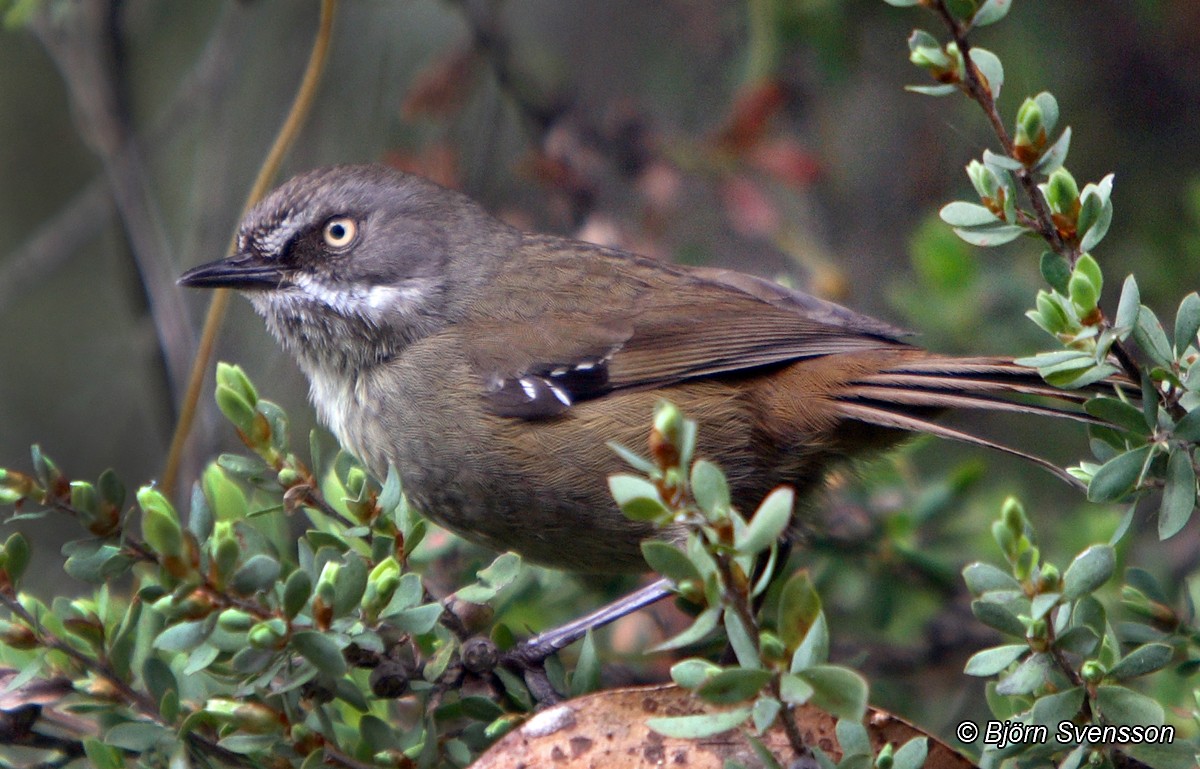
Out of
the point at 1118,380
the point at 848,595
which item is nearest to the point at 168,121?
the point at 848,595

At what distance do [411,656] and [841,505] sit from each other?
6.15 ft

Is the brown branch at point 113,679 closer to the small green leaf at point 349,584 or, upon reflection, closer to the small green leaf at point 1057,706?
the small green leaf at point 349,584

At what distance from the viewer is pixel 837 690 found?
171 centimetres

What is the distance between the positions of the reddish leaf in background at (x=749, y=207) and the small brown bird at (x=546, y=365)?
83 cm

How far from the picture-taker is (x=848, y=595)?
386 centimetres

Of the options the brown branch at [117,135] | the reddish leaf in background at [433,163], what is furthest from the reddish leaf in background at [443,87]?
the brown branch at [117,135]

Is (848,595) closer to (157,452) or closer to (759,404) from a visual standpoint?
(759,404)

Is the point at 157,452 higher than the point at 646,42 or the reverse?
the reverse

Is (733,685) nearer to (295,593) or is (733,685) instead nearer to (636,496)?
(636,496)

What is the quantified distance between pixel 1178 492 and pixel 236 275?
2715 millimetres

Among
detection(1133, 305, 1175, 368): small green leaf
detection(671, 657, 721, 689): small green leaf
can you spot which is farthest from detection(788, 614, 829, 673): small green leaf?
detection(1133, 305, 1175, 368): small green leaf

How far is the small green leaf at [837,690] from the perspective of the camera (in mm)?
1692

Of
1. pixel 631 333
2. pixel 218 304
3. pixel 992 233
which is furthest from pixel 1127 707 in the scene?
pixel 218 304

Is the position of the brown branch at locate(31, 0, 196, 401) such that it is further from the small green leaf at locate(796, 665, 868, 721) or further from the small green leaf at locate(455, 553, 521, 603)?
the small green leaf at locate(796, 665, 868, 721)
